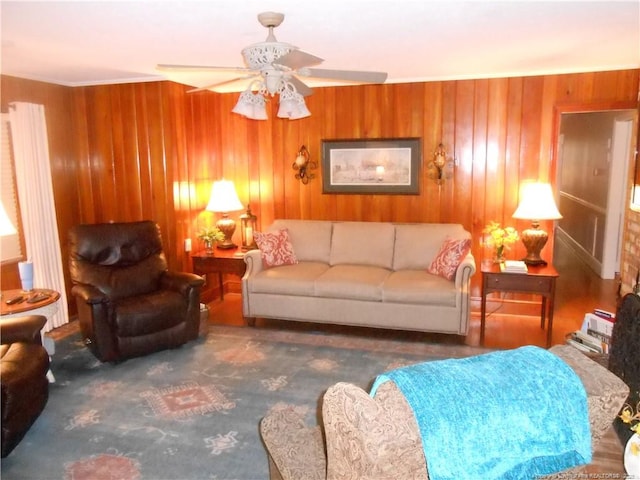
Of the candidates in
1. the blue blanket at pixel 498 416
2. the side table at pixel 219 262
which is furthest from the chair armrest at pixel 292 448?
the side table at pixel 219 262

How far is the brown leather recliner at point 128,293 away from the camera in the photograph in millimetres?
3750

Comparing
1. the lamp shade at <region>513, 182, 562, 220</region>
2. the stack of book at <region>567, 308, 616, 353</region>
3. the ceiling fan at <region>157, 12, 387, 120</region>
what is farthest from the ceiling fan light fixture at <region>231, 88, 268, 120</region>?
the lamp shade at <region>513, 182, 562, 220</region>

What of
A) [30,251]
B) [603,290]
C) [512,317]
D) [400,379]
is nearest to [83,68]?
[30,251]

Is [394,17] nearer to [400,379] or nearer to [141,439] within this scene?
[400,379]

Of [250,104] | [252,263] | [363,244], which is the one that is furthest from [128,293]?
[250,104]

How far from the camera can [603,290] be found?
5777mm

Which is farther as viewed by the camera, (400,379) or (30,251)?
(30,251)

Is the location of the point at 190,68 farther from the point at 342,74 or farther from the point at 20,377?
the point at 20,377

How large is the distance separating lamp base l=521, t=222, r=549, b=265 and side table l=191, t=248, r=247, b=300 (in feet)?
8.72

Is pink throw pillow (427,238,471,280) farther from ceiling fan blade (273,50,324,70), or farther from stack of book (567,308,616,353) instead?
ceiling fan blade (273,50,324,70)

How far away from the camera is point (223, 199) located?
16.9 ft

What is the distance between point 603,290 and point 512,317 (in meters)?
1.73

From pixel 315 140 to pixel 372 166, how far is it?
68 cm

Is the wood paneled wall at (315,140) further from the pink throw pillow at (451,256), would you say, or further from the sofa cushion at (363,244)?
the pink throw pillow at (451,256)
